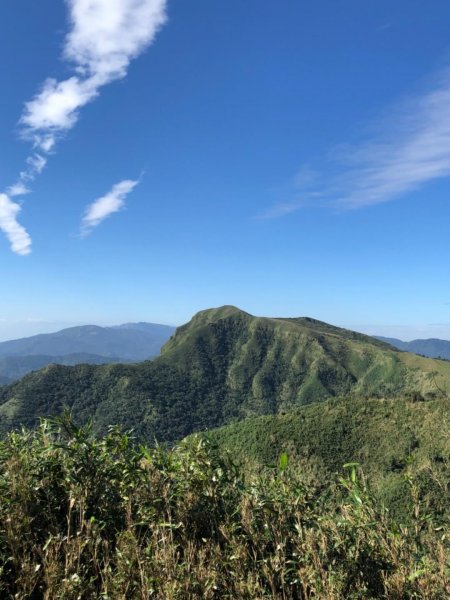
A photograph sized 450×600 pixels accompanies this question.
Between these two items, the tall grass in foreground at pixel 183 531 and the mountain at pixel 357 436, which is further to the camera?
the mountain at pixel 357 436

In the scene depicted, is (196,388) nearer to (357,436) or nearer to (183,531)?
(357,436)

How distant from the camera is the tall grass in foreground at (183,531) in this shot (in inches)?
159

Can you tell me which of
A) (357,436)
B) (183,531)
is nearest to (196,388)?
(357,436)

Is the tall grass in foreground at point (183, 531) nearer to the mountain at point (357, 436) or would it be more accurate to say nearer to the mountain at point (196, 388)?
the mountain at point (357, 436)

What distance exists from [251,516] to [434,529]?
2392mm

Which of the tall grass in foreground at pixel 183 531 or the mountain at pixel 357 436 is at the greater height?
the tall grass in foreground at pixel 183 531

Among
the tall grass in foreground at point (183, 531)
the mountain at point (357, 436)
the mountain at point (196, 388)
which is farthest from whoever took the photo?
the mountain at point (196, 388)

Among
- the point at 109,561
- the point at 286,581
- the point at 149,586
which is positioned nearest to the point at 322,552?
the point at 286,581

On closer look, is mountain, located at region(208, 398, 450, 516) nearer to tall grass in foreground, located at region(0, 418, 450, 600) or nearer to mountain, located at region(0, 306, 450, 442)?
mountain, located at region(0, 306, 450, 442)

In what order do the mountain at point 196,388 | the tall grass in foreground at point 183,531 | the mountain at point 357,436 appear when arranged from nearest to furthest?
1. the tall grass in foreground at point 183,531
2. the mountain at point 357,436
3. the mountain at point 196,388

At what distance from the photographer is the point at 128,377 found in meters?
168

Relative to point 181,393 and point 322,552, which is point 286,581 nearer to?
point 322,552

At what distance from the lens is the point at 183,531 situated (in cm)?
474

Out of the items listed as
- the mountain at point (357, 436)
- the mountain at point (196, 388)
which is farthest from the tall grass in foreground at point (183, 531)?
the mountain at point (196, 388)
